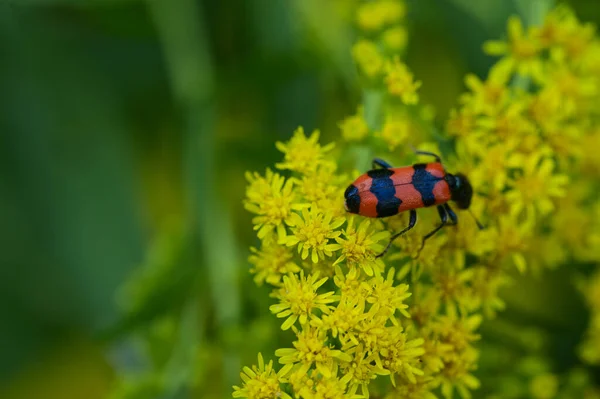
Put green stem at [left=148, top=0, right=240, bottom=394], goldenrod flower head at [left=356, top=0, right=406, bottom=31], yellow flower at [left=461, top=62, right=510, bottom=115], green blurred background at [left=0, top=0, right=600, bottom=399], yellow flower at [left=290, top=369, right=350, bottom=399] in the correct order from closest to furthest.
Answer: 1. yellow flower at [left=290, top=369, right=350, bottom=399]
2. yellow flower at [left=461, top=62, right=510, bottom=115]
3. goldenrod flower head at [left=356, top=0, right=406, bottom=31]
4. green stem at [left=148, top=0, right=240, bottom=394]
5. green blurred background at [left=0, top=0, right=600, bottom=399]

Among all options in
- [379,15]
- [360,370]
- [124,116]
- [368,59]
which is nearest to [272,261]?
[360,370]

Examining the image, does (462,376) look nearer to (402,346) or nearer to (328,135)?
(402,346)

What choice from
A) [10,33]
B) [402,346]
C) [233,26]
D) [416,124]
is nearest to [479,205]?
[416,124]

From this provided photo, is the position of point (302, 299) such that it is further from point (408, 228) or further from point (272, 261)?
point (408, 228)

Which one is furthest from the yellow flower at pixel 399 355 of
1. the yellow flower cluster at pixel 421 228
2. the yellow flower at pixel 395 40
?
the yellow flower at pixel 395 40

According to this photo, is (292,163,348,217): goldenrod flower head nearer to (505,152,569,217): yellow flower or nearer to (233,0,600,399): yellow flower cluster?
(233,0,600,399): yellow flower cluster

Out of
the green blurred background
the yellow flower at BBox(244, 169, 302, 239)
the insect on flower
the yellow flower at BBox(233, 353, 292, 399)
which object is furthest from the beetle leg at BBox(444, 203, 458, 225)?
the green blurred background
